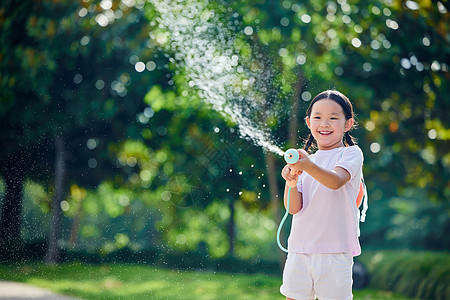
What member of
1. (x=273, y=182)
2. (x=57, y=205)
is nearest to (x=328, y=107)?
(x=273, y=182)

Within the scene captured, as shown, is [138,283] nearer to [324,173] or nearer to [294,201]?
[294,201]

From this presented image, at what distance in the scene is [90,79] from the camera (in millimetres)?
6227

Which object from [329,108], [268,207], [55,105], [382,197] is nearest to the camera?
[329,108]

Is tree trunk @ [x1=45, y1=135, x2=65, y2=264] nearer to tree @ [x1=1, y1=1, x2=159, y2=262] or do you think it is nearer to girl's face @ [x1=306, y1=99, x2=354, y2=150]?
tree @ [x1=1, y1=1, x2=159, y2=262]

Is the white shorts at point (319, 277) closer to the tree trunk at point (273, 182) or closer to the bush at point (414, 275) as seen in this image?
the tree trunk at point (273, 182)

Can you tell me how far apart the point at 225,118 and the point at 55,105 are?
96.6 inches

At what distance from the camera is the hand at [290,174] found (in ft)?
5.80

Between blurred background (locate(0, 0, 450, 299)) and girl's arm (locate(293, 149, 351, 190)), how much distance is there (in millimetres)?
2634

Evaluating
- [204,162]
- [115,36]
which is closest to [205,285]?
[204,162]

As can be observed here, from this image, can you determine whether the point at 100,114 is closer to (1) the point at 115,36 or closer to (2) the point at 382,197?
(1) the point at 115,36

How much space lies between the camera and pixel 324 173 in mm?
1688

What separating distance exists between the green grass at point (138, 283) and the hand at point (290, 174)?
321 cm

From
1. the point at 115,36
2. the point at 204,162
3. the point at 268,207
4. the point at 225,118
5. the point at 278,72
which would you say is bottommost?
the point at 268,207

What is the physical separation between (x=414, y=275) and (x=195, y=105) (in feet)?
9.20
